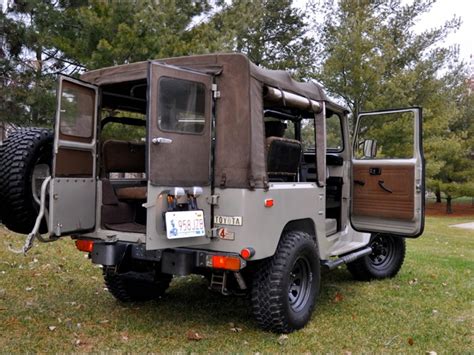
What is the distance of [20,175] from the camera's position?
384 cm

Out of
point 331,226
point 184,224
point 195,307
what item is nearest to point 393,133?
point 331,226

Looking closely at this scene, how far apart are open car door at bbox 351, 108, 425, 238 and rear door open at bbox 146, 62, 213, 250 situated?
2.41 m

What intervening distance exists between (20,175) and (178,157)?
132 cm

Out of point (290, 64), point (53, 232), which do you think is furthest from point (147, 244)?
point (290, 64)

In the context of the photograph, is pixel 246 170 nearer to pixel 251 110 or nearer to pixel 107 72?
pixel 251 110

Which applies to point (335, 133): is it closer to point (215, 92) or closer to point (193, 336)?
point (215, 92)

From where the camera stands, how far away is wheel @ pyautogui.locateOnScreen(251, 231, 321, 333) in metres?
3.95

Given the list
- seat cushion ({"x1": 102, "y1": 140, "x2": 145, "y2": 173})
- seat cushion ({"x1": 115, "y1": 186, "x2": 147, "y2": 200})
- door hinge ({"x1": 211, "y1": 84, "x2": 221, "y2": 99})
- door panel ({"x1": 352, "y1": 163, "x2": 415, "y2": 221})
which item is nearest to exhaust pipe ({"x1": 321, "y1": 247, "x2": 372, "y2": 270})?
door panel ({"x1": 352, "y1": 163, "x2": 415, "y2": 221})

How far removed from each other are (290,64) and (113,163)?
13853 mm

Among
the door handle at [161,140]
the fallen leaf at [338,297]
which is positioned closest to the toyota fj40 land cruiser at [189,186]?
the door handle at [161,140]

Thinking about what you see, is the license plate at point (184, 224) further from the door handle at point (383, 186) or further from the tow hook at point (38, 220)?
the door handle at point (383, 186)

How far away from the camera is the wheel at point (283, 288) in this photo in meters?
3.95

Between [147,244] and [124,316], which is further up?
[147,244]

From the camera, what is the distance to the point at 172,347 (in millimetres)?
3814
